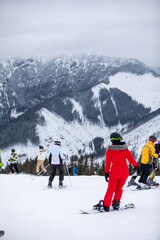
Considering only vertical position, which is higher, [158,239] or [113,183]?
[113,183]

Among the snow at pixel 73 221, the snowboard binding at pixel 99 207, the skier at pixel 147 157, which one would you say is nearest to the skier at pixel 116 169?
the snowboard binding at pixel 99 207

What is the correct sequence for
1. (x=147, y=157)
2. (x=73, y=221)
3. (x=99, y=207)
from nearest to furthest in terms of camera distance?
(x=73, y=221)
(x=99, y=207)
(x=147, y=157)

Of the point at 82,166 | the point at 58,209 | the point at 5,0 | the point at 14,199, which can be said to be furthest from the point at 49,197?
the point at 82,166

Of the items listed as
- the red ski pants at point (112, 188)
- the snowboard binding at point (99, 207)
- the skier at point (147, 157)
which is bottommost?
the snowboard binding at point (99, 207)

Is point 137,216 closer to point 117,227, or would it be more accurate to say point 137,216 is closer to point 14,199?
point 117,227

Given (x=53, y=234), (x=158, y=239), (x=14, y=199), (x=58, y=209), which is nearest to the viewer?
(x=158, y=239)

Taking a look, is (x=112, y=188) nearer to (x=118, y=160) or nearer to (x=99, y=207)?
(x=99, y=207)

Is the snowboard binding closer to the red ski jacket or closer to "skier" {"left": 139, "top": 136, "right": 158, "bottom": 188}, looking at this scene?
the red ski jacket

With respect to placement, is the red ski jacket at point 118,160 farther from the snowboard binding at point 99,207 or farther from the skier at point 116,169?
the snowboard binding at point 99,207

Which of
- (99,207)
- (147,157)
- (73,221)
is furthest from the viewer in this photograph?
(147,157)

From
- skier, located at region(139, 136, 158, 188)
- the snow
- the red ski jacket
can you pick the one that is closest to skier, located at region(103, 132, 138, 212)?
the red ski jacket

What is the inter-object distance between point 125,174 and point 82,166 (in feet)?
189

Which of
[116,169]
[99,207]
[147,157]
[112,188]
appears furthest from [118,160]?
[147,157]

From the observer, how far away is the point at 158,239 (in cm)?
539
